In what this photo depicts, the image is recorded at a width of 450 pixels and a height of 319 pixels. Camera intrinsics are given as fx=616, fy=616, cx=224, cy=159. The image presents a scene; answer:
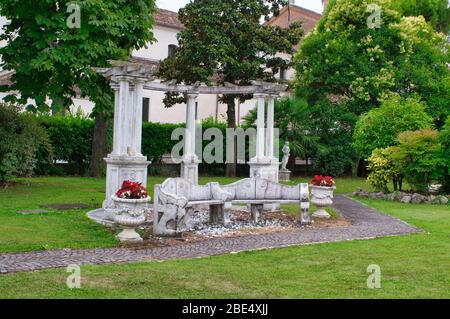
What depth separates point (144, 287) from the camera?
7410 millimetres

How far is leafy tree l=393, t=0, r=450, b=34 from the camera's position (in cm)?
3625

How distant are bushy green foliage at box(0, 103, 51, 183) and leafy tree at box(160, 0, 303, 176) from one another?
8382mm

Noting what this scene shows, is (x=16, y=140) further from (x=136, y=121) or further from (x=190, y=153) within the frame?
(x=136, y=121)

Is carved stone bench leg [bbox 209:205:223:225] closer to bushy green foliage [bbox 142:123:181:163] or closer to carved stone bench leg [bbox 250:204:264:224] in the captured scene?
carved stone bench leg [bbox 250:204:264:224]

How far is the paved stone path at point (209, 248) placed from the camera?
29.0 ft

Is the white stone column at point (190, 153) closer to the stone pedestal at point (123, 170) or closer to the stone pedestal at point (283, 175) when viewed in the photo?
the stone pedestal at point (123, 170)

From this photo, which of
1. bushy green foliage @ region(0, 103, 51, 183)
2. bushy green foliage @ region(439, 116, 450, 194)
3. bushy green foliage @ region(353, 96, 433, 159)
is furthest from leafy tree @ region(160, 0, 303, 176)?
bushy green foliage @ region(439, 116, 450, 194)

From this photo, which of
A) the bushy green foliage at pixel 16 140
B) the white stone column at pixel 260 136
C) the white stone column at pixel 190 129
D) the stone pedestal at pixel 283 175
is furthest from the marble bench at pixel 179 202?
the stone pedestal at pixel 283 175

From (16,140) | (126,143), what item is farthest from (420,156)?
(16,140)

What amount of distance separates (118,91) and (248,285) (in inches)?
296
